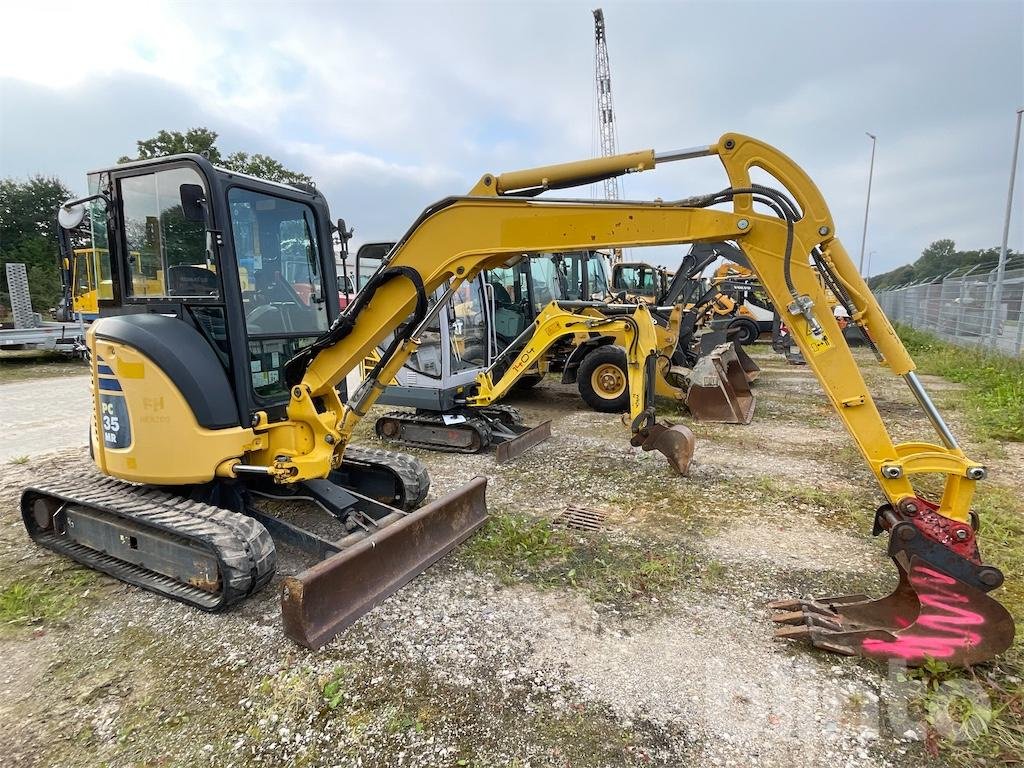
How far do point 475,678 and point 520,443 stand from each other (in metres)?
3.75

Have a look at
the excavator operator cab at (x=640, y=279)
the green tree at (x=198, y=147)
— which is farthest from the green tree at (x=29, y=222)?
Answer: the excavator operator cab at (x=640, y=279)

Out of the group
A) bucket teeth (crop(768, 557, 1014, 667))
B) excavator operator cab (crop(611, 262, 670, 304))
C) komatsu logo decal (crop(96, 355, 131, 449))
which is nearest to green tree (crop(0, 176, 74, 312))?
excavator operator cab (crop(611, 262, 670, 304))

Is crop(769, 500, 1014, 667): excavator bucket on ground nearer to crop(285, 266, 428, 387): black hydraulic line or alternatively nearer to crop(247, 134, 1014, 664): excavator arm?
crop(247, 134, 1014, 664): excavator arm

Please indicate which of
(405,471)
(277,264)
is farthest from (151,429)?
(405,471)

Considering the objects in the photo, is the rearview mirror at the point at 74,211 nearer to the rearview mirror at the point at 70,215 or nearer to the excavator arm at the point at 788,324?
the rearview mirror at the point at 70,215

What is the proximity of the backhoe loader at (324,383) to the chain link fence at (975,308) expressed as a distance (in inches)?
455

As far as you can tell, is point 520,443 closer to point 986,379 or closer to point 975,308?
point 986,379

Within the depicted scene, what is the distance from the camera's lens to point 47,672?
285 centimetres

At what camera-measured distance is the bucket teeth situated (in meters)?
2.70

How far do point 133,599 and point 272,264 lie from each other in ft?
7.45

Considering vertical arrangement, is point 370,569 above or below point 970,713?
above

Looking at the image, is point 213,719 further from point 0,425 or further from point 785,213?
point 0,425

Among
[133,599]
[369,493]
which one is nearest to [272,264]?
[369,493]

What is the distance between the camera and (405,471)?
4488 mm
